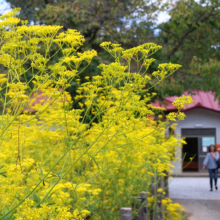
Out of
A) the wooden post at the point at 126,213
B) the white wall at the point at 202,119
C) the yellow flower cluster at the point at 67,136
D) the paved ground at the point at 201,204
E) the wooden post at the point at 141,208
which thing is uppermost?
the white wall at the point at 202,119

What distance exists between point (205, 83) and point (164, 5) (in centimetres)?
283

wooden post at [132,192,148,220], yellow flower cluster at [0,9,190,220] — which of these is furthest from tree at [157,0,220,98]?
wooden post at [132,192,148,220]

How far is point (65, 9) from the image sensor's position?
1047cm

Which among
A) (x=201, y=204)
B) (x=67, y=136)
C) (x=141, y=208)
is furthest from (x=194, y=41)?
(x=67, y=136)

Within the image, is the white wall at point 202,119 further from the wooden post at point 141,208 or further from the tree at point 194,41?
the wooden post at point 141,208

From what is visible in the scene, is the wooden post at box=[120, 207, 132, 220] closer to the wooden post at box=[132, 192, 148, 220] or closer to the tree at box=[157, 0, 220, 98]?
the wooden post at box=[132, 192, 148, 220]

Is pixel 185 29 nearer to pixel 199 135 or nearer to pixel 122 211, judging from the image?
pixel 122 211

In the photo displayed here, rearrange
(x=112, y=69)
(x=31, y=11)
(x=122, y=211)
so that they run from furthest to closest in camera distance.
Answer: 1. (x=31, y=11)
2. (x=122, y=211)
3. (x=112, y=69)

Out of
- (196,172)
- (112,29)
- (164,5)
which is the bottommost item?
(196,172)

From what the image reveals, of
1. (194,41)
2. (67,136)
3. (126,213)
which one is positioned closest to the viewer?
(126,213)

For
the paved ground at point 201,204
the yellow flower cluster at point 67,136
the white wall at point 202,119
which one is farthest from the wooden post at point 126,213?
the white wall at point 202,119

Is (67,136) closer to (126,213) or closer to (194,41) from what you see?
(126,213)

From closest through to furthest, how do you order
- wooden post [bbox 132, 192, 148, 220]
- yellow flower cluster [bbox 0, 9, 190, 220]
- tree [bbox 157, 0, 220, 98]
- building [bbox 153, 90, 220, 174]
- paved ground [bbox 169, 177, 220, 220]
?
yellow flower cluster [bbox 0, 9, 190, 220] → wooden post [bbox 132, 192, 148, 220] → paved ground [bbox 169, 177, 220, 220] → tree [bbox 157, 0, 220, 98] → building [bbox 153, 90, 220, 174]

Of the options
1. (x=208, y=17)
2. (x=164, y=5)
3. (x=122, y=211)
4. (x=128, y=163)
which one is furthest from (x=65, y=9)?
(x=122, y=211)
